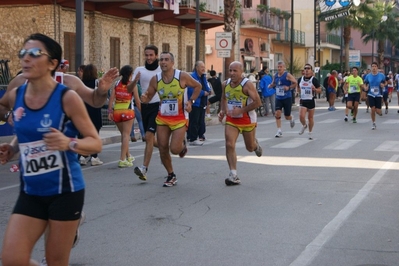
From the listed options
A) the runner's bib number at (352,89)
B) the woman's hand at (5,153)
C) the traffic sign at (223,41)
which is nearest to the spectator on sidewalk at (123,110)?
the woman's hand at (5,153)

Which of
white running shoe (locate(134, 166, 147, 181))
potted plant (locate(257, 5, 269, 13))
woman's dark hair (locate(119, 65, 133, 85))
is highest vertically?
potted plant (locate(257, 5, 269, 13))

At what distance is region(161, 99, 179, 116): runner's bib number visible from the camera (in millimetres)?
10703

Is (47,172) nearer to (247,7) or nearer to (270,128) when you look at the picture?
(270,128)

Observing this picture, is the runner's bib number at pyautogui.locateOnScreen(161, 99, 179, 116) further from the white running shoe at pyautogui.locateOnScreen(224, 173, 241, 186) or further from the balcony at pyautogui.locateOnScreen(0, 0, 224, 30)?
the balcony at pyautogui.locateOnScreen(0, 0, 224, 30)

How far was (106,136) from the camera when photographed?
19.4m

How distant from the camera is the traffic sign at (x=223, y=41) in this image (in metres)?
29.2

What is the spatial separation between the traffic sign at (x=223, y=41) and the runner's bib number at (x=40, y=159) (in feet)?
81.4

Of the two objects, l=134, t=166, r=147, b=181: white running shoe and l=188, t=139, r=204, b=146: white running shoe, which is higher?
l=134, t=166, r=147, b=181: white running shoe

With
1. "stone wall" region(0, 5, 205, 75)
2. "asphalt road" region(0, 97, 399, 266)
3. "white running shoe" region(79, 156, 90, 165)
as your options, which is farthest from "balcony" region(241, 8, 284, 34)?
"white running shoe" region(79, 156, 90, 165)

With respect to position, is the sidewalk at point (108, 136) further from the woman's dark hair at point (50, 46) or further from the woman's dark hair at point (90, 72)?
the woman's dark hair at point (50, 46)

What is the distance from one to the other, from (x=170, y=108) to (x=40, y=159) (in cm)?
616

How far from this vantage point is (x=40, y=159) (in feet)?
15.1

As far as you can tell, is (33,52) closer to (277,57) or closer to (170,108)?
(170,108)

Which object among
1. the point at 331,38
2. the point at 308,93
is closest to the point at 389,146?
the point at 308,93
